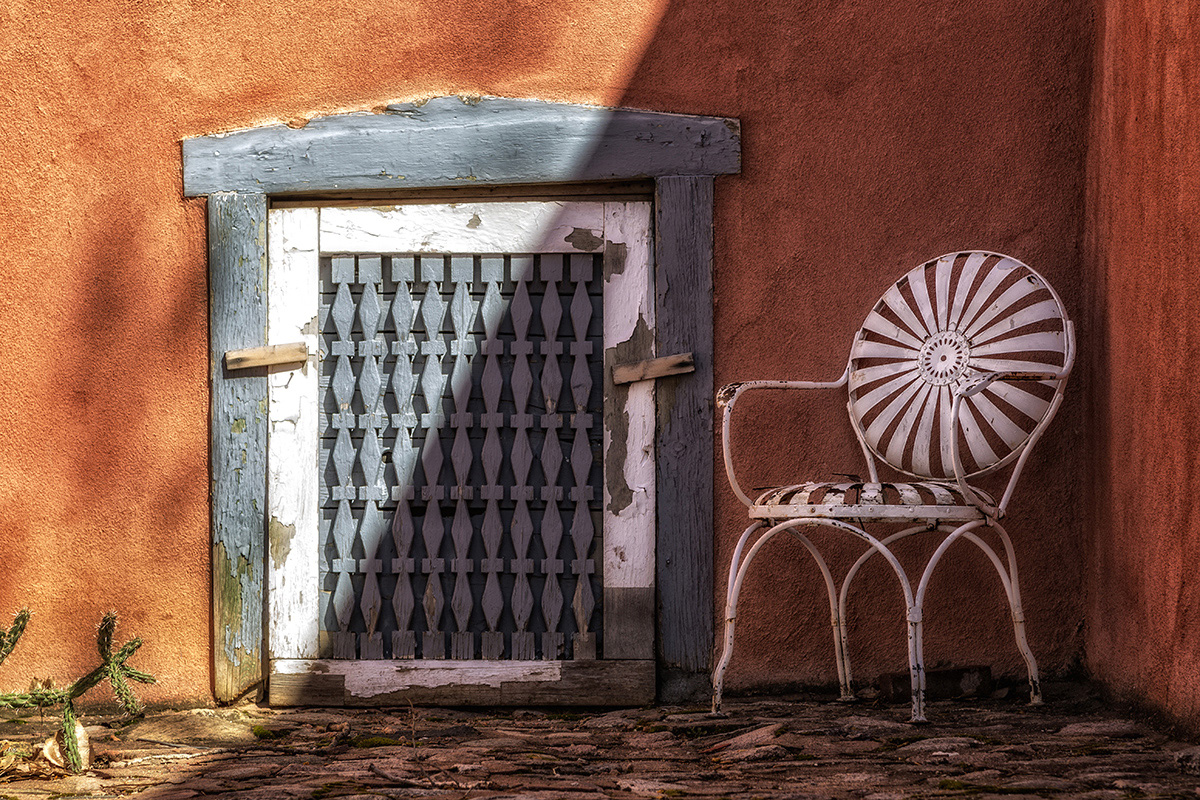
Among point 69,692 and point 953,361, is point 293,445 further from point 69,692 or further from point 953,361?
point 953,361

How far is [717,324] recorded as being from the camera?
3.29m

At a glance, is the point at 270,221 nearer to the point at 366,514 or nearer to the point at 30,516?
the point at 366,514

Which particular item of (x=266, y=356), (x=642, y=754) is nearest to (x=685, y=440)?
(x=642, y=754)

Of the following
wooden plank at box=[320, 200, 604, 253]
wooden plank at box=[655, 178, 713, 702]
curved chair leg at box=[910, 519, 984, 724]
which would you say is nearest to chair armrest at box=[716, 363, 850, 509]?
wooden plank at box=[655, 178, 713, 702]

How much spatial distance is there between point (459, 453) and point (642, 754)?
1.17 m

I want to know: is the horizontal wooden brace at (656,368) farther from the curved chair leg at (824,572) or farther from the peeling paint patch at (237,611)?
the peeling paint patch at (237,611)

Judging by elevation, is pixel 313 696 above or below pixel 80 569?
below

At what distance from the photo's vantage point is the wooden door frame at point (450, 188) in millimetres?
3258

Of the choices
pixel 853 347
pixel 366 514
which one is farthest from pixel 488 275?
pixel 853 347

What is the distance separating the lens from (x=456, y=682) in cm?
329

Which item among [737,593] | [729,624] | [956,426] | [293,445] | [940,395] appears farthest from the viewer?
[293,445]

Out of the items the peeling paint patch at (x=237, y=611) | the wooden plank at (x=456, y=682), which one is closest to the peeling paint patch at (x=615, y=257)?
the wooden plank at (x=456, y=682)

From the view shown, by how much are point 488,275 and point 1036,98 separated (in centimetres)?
178

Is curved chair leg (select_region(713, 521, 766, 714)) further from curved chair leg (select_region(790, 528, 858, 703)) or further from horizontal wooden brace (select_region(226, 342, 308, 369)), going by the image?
horizontal wooden brace (select_region(226, 342, 308, 369))
